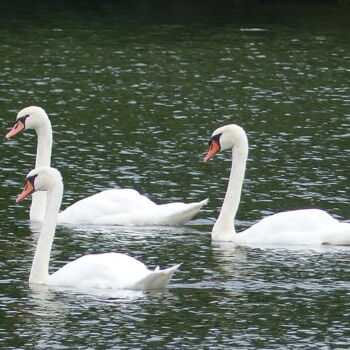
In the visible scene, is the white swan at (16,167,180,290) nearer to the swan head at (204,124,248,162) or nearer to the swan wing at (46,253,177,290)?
the swan wing at (46,253,177,290)

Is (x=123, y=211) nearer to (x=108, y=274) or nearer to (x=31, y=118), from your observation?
(x=31, y=118)

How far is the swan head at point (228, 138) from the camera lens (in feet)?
78.5

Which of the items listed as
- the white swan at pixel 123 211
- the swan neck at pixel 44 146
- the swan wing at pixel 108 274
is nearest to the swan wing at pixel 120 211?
the white swan at pixel 123 211

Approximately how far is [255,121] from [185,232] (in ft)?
33.4

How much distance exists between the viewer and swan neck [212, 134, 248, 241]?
75.9 ft

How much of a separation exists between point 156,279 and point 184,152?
35.9ft

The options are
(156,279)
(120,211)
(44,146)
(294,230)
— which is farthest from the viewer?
A: (44,146)

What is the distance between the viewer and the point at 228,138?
24.0 metres

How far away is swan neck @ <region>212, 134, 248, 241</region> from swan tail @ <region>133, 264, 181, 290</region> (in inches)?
144

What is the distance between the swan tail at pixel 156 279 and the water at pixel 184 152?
230 mm

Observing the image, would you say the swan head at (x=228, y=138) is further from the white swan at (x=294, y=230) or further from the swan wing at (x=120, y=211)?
the white swan at (x=294, y=230)

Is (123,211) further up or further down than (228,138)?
further down

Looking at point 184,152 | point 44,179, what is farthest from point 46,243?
point 184,152


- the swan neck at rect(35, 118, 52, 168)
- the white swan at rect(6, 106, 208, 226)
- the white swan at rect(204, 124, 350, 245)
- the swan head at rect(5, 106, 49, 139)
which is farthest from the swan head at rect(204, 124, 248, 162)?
the swan head at rect(5, 106, 49, 139)
